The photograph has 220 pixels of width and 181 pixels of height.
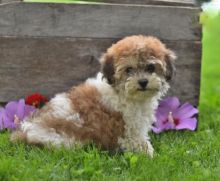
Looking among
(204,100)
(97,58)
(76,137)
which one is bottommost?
(204,100)

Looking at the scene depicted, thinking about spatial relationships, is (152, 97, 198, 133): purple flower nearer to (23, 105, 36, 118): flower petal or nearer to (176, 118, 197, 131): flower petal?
(176, 118, 197, 131): flower petal

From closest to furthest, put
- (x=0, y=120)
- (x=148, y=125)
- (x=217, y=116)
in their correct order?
1. (x=148, y=125)
2. (x=0, y=120)
3. (x=217, y=116)

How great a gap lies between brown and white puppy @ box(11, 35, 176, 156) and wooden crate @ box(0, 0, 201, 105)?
34.2 inches

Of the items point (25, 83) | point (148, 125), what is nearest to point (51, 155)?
point (148, 125)

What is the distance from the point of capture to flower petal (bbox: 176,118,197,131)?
7.14m

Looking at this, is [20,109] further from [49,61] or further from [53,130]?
[53,130]

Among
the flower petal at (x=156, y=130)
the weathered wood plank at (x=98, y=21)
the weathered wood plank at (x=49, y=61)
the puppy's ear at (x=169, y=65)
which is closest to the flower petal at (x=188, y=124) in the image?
the flower petal at (x=156, y=130)

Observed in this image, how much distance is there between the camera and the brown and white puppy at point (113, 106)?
19.5 feet

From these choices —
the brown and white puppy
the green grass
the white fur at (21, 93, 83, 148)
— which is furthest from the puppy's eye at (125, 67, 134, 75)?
the green grass

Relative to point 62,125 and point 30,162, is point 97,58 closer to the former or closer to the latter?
point 62,125

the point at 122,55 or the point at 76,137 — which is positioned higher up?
the point at 122,55

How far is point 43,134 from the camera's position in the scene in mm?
6031

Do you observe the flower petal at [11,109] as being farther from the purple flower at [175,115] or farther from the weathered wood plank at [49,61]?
the purple flower at [175,115]

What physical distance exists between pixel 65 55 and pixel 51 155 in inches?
60.6
